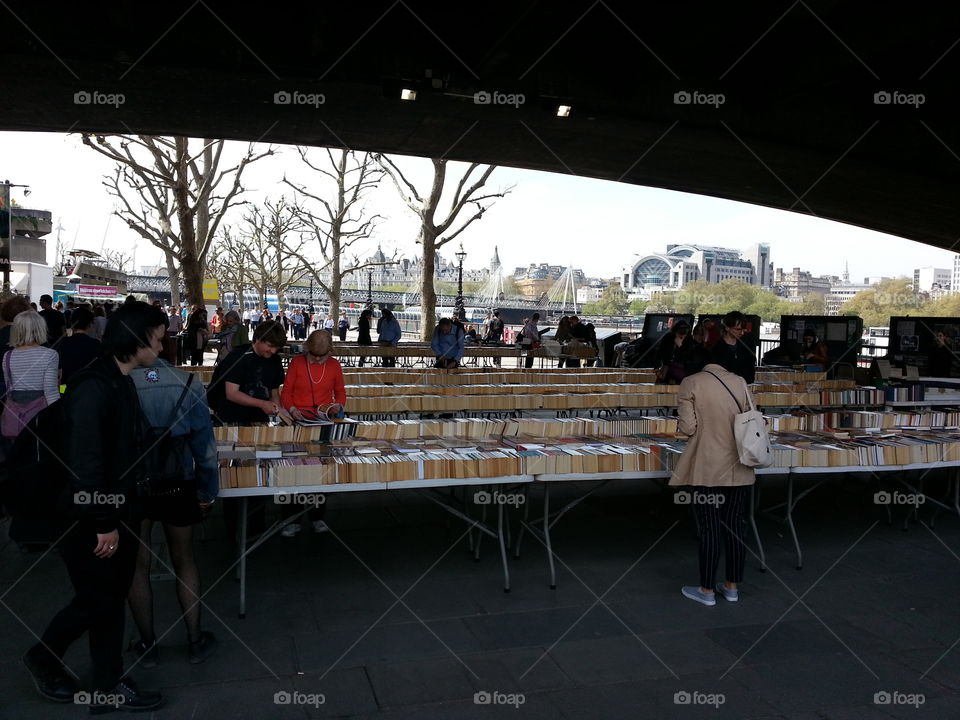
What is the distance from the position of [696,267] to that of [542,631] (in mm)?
89250

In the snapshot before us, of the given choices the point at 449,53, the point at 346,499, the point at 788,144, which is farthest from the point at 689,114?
the point at 346,499

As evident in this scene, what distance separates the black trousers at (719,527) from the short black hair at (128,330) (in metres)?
3.14

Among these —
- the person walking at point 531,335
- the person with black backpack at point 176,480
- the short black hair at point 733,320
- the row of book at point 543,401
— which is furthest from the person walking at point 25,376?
the person walking at point 531,335

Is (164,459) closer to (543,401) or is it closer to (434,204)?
(543,401)

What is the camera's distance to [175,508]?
3.41 m

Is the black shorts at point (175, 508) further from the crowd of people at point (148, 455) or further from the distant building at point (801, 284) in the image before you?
the distant building at point (801, 284)

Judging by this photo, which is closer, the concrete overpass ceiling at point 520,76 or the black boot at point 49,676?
the black boot at point 49,676

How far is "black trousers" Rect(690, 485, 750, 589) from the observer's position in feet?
14.4

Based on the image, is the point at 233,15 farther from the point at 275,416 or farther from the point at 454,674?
the point at 454,674

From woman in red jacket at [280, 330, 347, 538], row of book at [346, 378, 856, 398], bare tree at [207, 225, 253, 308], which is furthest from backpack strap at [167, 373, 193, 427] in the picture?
bare tree at [207, 225, 253, 308]

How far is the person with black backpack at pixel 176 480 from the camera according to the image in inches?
129

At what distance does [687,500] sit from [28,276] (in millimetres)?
25317

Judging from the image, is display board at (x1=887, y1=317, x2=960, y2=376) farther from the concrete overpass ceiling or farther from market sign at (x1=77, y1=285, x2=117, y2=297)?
market sign at (x1=77, y1=285, x2=117, y2=297)

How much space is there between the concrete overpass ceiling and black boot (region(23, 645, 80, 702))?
22.3ft
